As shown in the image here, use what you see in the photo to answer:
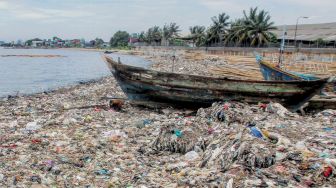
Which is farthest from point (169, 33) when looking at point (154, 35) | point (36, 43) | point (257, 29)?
point (36, 43)

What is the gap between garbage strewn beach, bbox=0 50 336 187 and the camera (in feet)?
15.3

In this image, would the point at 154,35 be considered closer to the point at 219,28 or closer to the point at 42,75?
the point at 219,28

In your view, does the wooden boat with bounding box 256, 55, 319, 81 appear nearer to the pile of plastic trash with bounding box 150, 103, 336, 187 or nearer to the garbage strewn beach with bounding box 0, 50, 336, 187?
the garbage strewn beach with bounding box 0, 50, 336, 187

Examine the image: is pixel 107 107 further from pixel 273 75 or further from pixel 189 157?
pixel 273 75

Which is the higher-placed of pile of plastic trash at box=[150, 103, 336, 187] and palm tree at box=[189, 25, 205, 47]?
palm tree at box=[189, 25, 205, 47]

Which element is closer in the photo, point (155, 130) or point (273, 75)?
point (155, 130)

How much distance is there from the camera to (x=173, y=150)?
639cm

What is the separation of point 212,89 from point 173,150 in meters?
4.00

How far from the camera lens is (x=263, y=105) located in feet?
31.9

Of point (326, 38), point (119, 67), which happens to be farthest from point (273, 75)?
point (326, 38)

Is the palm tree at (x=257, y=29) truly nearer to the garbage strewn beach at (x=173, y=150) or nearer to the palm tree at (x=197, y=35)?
the palm tree at (x=197, y=35)

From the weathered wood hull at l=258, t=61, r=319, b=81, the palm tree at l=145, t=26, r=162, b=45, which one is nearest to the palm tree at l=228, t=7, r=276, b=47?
the weathered wood hull at l=258, t=61, r=319, b=81

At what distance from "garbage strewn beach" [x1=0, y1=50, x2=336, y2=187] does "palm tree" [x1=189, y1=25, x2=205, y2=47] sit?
6006 cm

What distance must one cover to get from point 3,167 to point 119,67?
621cm
